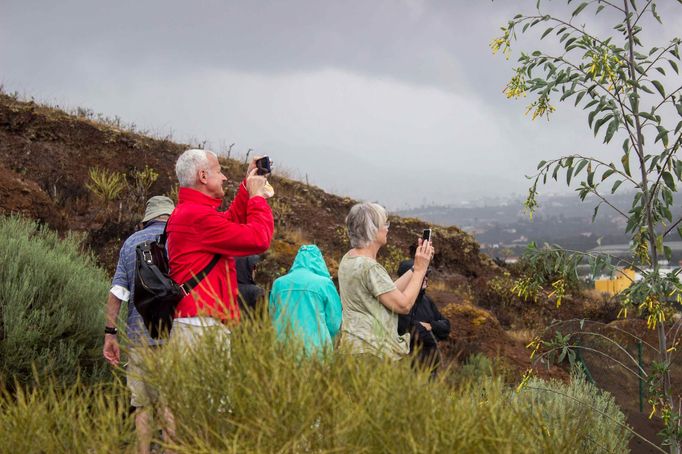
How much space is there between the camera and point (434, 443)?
215 cm

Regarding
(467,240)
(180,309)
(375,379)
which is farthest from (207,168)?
(467,240)

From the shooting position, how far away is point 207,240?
381cm

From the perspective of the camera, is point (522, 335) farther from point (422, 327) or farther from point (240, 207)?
point (240, 207)

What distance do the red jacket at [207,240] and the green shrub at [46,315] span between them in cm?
183

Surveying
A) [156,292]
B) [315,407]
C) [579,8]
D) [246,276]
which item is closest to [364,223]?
[156,292]

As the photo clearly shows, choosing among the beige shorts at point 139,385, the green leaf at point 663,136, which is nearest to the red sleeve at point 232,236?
the beige shorts at point 139,385

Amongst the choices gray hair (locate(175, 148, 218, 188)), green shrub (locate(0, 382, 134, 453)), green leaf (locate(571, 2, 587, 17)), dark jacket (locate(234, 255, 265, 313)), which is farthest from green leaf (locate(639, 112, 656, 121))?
green shrub (locate(0, 382, 134, 453))

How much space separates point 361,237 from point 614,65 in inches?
73.3

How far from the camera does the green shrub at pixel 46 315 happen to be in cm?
522

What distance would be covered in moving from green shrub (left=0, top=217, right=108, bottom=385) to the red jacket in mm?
1831

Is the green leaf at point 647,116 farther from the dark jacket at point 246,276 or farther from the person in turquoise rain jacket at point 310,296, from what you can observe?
the dark jacket at point 246,276

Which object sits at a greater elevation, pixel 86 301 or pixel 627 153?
pixel 627 153

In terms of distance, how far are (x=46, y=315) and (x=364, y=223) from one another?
3075mm

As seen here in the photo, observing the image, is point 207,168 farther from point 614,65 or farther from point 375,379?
point 614,65
